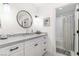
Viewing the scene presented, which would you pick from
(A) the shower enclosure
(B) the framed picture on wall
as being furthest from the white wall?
(A) the shower enclosure

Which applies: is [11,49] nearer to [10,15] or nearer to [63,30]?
[10,15]

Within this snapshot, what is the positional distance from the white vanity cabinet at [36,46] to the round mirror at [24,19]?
238 millimetres

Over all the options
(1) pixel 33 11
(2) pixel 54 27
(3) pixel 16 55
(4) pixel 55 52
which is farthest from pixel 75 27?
(3) pixel 16 55

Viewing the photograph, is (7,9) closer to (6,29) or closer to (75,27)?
(6,29)

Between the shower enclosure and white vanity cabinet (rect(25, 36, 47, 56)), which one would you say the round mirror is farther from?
the shower enclosure

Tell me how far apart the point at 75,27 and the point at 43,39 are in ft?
1.48

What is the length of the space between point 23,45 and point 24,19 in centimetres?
35

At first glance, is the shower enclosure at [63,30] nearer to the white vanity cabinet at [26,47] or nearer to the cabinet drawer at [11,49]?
the white vanity cabinet at [26,47]

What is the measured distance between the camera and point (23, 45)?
2.99 ft

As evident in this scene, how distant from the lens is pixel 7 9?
34.5 inches

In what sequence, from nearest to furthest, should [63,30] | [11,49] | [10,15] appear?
[11,49], [10,15], [63,30]

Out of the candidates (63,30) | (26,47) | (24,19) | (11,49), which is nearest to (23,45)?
(26,47)

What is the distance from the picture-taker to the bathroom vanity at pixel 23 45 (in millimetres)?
A: 727

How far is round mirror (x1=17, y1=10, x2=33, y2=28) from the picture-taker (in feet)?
3.05
